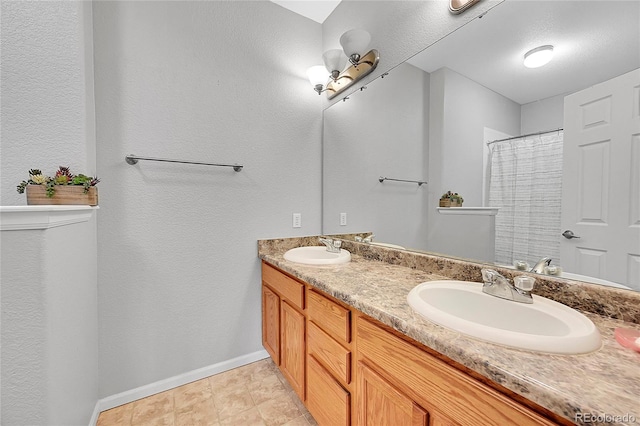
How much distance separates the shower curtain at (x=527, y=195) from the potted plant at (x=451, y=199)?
0.14 m

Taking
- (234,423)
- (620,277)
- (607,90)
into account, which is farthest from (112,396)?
(607,90)

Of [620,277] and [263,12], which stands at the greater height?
[263,12]

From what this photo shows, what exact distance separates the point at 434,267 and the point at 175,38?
2037mm

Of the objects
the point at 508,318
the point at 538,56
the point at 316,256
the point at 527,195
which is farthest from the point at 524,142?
the point at 316,256

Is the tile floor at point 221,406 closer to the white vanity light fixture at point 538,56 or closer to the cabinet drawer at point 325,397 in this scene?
the cabinet drawer at point 325,397

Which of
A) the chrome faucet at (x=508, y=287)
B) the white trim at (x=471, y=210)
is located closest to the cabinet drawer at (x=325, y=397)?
the chrome faucet at (x=508, y=287)

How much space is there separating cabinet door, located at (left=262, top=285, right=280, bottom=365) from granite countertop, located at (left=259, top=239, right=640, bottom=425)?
2.88 ft

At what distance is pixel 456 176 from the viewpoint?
1.20 meters

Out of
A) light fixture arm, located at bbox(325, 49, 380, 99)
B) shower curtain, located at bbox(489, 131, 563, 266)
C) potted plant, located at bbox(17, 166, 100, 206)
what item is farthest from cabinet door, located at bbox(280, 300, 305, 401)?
light fixture arm, located at bbox(325, 49, 380, 99)

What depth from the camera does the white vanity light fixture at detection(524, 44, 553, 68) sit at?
34.8 inches

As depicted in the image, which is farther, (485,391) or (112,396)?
(112,396)

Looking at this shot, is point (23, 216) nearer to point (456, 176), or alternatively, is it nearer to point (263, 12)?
point (456, 176)

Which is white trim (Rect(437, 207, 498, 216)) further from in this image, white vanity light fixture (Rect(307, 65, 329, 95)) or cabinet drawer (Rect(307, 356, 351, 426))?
white vanity light fixture (Rect(307, 65, 329, 95))

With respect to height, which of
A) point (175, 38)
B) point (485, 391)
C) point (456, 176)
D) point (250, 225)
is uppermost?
point (175, 38)
